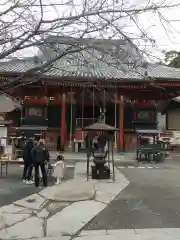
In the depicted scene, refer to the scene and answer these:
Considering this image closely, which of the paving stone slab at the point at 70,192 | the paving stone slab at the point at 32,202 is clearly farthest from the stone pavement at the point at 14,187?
the paving stone slab at the point at 70,192

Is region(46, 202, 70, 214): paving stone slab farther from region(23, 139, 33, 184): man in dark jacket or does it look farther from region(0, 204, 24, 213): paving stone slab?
region(23, 139, 33, 184): man in dark jacket

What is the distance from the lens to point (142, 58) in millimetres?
5746

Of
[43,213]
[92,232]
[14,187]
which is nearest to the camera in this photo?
[92,232]

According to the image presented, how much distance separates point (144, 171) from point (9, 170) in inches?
242

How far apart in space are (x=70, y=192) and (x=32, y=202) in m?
1.41

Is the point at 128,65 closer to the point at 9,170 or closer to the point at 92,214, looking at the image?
the point at 92,214

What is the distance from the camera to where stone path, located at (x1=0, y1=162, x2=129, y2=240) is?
733cm

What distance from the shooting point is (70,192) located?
35.1 ft

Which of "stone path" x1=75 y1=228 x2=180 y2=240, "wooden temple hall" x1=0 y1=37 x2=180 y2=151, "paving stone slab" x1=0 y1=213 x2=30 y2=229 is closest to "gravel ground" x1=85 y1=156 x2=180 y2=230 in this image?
"stone path" x1=75 y1=228 x2=180 y2=240

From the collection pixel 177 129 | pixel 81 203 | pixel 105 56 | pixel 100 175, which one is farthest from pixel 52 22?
pixel 177 129

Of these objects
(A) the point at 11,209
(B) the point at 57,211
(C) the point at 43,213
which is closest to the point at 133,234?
(B) the point at 57,211

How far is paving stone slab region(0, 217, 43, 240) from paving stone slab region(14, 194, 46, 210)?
1.17 meters

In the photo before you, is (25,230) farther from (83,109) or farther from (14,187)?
(83,109)

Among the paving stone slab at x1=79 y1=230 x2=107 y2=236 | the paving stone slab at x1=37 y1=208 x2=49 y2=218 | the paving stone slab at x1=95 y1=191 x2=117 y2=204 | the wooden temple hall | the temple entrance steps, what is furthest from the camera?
the wooden temple hall
